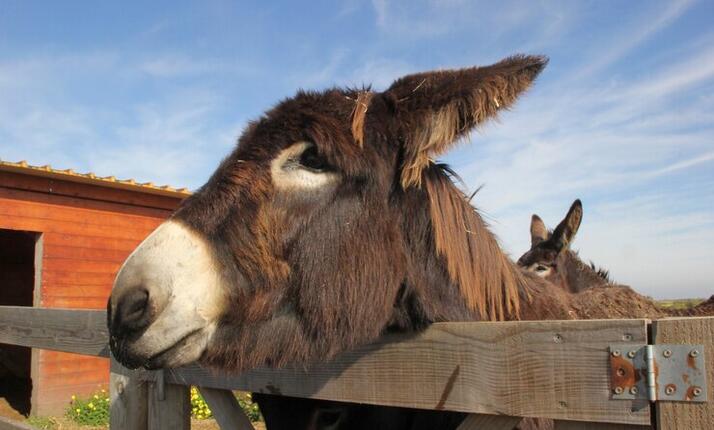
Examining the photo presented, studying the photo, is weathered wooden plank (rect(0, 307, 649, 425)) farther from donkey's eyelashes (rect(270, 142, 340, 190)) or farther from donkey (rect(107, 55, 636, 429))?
donkey's eyelashes (rect(270, 142, 340, 190))

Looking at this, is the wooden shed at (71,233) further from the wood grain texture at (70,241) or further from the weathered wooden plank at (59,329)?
the weathered wooden plank at (59,329)

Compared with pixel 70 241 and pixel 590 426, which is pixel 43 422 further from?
pixel 590 426

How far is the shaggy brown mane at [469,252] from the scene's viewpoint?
209 centimetres

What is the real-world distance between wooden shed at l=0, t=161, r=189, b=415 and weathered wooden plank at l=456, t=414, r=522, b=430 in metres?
8.54

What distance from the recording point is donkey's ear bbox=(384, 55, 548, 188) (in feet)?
6.15

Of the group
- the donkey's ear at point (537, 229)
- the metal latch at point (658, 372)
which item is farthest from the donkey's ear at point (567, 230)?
the metal latch at point (658, 372)

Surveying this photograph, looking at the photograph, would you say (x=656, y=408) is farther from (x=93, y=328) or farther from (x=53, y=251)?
(x=53, y=251)

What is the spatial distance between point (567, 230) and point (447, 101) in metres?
5.61

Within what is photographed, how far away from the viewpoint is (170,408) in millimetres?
2686

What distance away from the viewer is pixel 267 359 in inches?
72.5

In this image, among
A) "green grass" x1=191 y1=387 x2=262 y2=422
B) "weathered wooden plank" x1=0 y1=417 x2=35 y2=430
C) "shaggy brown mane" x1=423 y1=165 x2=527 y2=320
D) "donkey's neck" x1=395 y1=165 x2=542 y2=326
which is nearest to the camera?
"donkey's neck" x1=395 y1=165 x2=542 y2=326

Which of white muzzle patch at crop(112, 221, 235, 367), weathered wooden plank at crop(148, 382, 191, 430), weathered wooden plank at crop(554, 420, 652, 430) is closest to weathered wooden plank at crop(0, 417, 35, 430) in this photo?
weathered wooden plank at crop(148, 382, 191, 430)

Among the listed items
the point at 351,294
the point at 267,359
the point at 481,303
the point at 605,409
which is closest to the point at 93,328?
the point at 267,359

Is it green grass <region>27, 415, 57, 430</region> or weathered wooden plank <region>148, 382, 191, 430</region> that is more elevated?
weathered wooden plank <region>148, 382, 191, 430</region>
